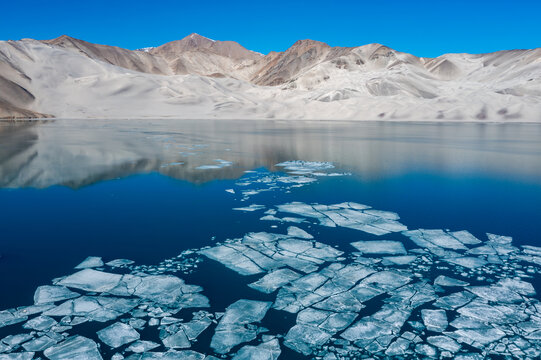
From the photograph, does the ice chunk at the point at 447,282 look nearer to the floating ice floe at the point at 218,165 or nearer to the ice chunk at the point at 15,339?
the ice chunk at the point at 15,339

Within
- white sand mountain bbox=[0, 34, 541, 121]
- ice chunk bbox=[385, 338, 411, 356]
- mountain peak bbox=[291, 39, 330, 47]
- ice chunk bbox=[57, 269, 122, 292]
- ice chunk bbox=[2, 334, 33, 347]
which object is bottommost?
ice chunk bbox=[385, 338, 411, 356]

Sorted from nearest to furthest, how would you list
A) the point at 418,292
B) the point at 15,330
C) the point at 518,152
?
the point at 15,330 → the point at 418,292 → the point at 518,152

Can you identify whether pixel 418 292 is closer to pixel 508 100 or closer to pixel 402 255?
pixel 402 255

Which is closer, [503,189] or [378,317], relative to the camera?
[378,317]

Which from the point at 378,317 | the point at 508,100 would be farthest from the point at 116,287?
the point at 508,100

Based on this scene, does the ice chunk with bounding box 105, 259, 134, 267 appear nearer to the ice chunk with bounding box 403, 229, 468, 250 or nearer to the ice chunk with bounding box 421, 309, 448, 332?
the ice chunk with bounding box 421, 309, 448, 332

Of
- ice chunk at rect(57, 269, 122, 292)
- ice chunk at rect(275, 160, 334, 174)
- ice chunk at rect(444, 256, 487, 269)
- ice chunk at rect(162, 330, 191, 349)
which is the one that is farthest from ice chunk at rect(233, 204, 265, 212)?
ice chunk at rect(162, 330, 191, 349)
